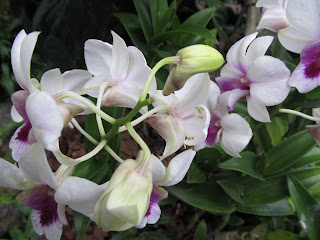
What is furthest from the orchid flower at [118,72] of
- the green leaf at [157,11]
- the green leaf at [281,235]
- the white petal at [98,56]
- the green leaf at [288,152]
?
the green leaf at [281,235]

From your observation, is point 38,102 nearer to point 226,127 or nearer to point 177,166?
point 177,166

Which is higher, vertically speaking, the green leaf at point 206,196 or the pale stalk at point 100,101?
the pale stalk at point 100,101

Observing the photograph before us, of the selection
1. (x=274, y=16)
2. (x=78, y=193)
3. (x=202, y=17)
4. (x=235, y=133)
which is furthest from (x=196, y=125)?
(x=202, y=17)

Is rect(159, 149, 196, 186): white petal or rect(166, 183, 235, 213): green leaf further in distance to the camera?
rect(166, 183, 235, 213): green leaf

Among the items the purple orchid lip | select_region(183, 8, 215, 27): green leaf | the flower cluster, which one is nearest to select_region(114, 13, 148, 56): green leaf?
select_region(183, 8, 215, 27): green leaf

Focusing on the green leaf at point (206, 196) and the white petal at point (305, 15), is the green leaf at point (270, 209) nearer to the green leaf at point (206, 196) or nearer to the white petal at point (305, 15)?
the green leaf at point (206, 196)

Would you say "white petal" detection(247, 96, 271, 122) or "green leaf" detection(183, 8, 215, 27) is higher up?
"white petal" detection(247, 96, 271, 122)

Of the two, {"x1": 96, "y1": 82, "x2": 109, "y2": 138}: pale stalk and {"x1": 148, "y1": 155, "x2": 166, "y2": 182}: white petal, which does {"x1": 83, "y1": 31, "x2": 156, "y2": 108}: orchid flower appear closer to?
{"x1": 96, "y1": 82, "x2": 109, "y2": 138}: pale stalk
